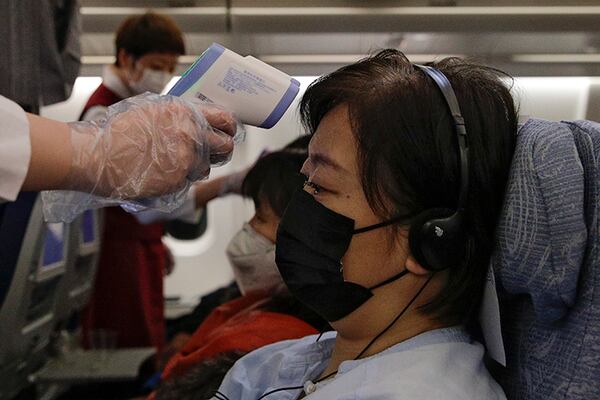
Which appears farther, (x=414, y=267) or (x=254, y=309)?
(x=254, y=309)

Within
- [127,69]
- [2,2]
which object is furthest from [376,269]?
[127,69]

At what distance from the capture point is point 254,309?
2.01 m

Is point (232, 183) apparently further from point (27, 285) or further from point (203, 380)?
point (203, 380)

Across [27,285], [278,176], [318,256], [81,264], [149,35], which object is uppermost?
[149,35]

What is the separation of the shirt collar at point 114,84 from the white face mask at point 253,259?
4.60 feet

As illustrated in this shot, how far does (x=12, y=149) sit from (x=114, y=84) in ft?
7.33

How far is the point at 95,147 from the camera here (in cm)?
111

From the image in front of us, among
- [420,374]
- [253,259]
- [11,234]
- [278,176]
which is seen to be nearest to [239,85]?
[420,374]

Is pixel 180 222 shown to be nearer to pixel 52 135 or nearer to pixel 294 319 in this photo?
pixel 294 319

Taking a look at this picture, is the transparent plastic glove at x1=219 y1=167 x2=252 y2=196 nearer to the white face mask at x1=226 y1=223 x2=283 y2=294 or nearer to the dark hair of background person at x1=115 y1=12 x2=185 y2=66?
the dark hair of background person at x1=115 y1=12 x2=185 y2=66

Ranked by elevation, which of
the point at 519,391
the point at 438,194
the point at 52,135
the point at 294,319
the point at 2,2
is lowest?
the point at 294,319

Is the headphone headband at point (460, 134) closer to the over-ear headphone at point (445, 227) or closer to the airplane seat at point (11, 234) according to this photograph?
the over-ear headphone at point (445, 227)

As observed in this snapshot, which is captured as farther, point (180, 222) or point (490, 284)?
point (180, 222)

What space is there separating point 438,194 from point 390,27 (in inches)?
68.2
